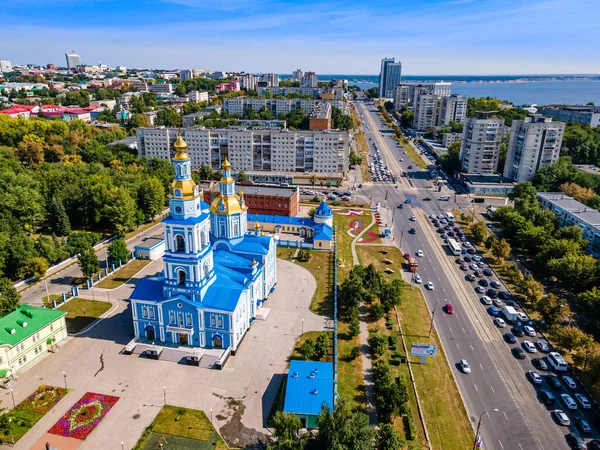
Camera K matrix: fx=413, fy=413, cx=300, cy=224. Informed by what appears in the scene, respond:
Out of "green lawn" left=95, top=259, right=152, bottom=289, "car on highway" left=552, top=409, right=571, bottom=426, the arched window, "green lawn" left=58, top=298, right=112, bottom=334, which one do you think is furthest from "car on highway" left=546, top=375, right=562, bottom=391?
"green lawn" left=95, top=259, right=152, bottom=289

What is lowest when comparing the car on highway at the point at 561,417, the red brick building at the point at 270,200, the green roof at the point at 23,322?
the car on highway at the point at 561,417

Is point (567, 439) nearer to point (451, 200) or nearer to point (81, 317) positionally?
point (81, 317)

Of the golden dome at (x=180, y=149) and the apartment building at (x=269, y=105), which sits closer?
the golden dome at (x=180, y=149)

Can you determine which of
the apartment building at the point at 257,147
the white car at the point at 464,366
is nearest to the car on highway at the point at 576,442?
the white car at the point at 464,366

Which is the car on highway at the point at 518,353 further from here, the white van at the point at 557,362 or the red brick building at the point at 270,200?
the red brick building at the point at 270,200

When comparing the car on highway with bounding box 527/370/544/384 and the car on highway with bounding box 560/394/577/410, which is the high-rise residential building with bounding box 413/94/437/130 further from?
the car on highway with bounding box 560/394/577/410

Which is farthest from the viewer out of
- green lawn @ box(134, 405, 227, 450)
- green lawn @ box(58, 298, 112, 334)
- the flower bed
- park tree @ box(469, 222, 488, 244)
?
park tree @ box(469, 222, 488, 244)
